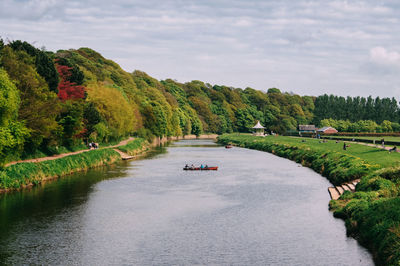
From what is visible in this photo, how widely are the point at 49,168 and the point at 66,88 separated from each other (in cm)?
2497

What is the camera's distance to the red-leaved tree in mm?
77831

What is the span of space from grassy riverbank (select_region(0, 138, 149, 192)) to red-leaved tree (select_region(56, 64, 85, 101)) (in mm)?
10758

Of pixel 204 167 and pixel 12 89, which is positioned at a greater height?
pixel 12 89

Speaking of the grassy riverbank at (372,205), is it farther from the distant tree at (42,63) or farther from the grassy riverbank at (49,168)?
the distant tree at (42,63)

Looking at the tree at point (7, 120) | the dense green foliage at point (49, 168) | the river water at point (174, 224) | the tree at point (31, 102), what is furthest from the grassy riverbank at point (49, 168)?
the tree at point (31, 102)

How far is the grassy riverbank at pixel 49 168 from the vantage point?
49906 mm

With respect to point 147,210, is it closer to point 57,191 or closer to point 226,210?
point 226,210

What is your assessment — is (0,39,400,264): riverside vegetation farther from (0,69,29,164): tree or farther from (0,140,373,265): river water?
(0,140,373,265): river water

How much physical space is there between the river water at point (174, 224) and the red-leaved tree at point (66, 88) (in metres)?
21.7

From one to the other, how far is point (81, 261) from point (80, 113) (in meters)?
46.8

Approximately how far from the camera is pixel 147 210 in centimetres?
4209

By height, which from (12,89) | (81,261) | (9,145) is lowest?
(81,261)

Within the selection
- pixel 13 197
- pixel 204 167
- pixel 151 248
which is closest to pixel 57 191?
pixel 13 197

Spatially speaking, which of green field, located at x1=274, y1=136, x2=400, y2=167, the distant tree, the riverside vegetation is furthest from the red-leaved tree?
green field, located at x1=274, y1=136, x2=400, y2=167
